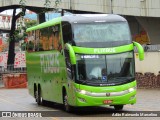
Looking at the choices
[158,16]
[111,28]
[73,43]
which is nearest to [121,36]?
[111,28]

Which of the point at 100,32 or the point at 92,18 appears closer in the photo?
the point at 100,32

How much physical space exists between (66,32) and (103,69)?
6.73ft

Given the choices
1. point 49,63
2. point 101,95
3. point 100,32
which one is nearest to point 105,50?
point 100,32

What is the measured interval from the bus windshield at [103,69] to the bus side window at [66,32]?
0.92 m

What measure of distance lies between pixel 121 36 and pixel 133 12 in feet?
106

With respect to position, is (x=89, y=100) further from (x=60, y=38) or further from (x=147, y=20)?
(x=147, y=20)

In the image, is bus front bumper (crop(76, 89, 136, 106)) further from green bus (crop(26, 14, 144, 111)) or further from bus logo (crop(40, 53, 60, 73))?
bus logo (crop(40, 53, 60, 73))

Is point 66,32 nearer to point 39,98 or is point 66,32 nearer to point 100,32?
point 100,32

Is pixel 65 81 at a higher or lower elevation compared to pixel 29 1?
lower

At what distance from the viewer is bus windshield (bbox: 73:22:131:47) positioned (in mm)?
18484

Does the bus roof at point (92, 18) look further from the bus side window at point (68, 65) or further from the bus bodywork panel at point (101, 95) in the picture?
the bus bodywork panel at point (101, 95)

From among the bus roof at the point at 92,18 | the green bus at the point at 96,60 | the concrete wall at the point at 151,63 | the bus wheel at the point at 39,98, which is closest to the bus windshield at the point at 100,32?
the green bus at the point at 96,60

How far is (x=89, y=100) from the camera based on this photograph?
17.8 metres

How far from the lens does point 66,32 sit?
1912 cm
